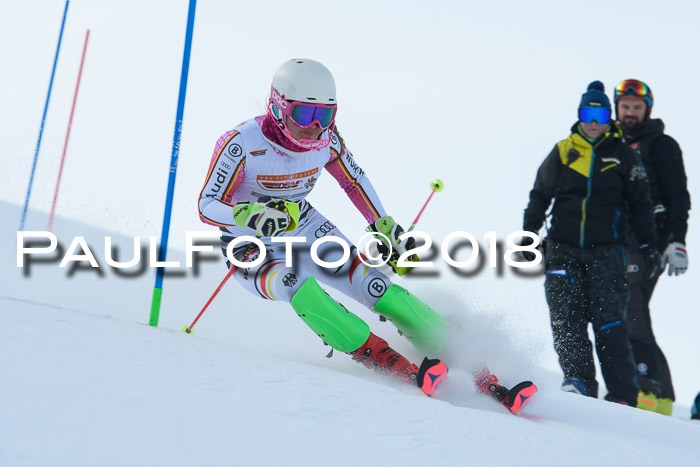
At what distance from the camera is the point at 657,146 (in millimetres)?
4426

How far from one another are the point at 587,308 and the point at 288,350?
1.83 m

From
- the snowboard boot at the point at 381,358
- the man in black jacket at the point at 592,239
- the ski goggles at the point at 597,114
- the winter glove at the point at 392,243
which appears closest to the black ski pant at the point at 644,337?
the man in black jacket at the point at 592,239

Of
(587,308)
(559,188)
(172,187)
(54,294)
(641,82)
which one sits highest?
(641,82)

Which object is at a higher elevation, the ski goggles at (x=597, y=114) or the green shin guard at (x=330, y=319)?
the ski goggles at (x=597, y=114)

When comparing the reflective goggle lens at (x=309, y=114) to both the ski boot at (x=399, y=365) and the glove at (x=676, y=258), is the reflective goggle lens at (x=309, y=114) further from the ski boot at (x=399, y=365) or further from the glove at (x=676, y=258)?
the glove at (x=676, y=258)

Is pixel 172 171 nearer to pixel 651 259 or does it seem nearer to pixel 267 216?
pixel 267 216

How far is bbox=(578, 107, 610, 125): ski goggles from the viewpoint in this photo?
160 inches

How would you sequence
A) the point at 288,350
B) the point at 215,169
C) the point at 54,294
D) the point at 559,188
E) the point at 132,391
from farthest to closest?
1. the point at 54,294
2. the point at 559,188
3. the point at 288,350
4. the point at 215,169
5. the point at 132,391

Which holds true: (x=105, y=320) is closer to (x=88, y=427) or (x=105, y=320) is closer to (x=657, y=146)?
(x=88, y=427)

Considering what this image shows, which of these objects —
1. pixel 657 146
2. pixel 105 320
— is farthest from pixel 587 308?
pixel 105 320

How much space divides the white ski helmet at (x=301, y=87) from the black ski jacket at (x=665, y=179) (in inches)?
94.1

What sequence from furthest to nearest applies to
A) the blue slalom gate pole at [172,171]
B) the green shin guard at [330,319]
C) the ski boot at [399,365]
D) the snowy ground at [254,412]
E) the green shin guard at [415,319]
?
the blue slalom gate pole at [172,171], the green shin guard at [415,319], the green shin guard at [330,319], the ski boot at [399,365], the snowy ground at [254,412]

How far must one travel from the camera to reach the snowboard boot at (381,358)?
287 centimetres

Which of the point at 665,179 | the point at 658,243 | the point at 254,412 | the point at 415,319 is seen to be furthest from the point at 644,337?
the point at 254,412
